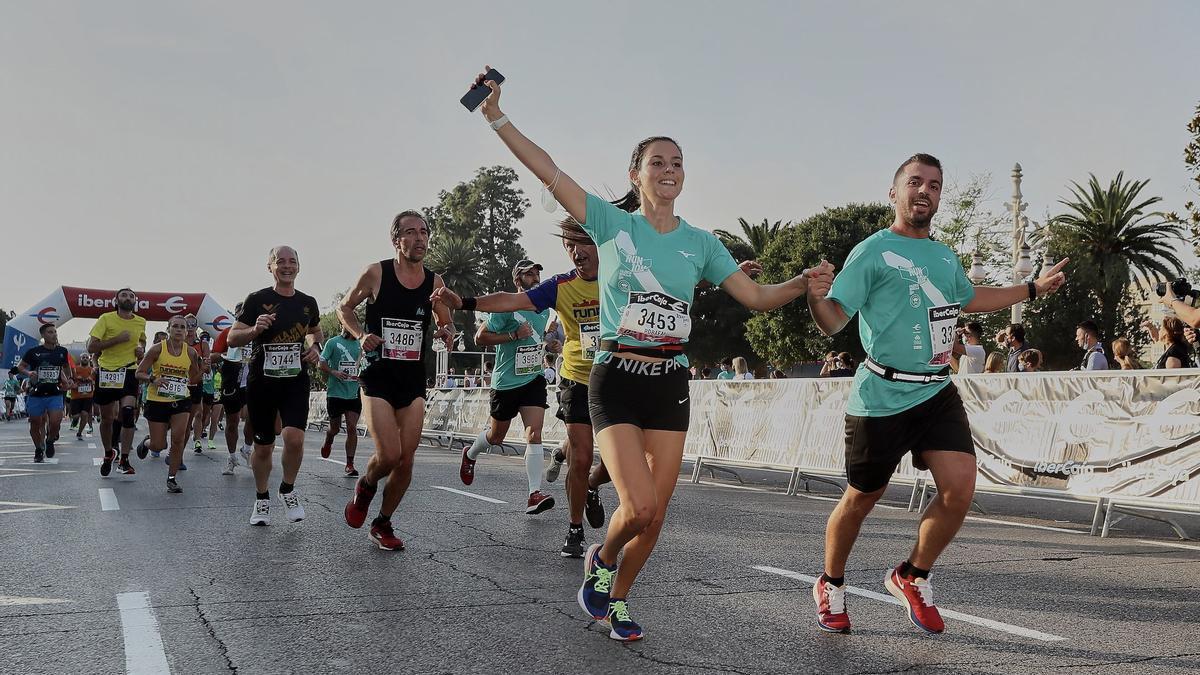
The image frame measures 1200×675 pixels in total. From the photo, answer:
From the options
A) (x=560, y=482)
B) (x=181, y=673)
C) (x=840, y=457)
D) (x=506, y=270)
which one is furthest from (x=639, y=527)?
(x=506, y=270)

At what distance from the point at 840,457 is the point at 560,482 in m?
3.37

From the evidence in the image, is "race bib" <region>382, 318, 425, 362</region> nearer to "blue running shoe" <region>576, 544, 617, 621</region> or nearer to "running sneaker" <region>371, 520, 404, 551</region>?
"running sneaker" <region>371, 520, 404, 551</region>

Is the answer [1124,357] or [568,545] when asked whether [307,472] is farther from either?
[1124,357]

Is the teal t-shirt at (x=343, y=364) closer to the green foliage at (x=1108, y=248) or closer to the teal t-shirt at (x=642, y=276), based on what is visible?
the teal t-shirt at (x=642, y=276)

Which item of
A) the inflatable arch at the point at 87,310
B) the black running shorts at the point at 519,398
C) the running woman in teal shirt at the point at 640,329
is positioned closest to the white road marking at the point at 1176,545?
the running woman in teal shirt at the point at 640,329

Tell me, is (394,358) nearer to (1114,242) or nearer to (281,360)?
A: (281,360)

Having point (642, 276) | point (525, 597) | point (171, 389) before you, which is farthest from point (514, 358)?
point (642, 276)

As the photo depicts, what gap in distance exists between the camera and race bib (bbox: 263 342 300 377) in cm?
861

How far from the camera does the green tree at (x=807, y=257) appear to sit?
54219mm

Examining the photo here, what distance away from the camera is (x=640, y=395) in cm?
443

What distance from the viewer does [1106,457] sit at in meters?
8.95

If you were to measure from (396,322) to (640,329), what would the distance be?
3.08 meters

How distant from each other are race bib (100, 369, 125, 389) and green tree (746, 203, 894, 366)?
42359mm

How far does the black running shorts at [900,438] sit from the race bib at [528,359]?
17.2 feet
